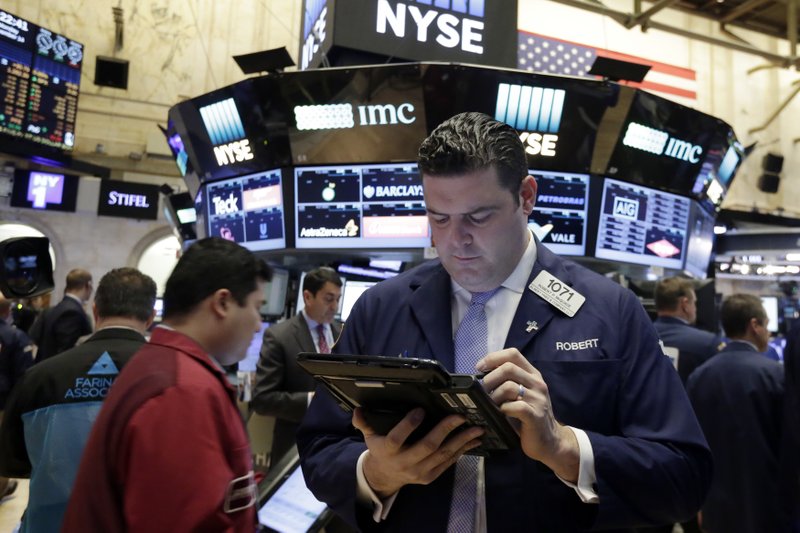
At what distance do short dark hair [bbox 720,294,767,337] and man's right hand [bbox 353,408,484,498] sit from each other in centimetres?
355

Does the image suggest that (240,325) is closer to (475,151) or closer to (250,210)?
(475,151)

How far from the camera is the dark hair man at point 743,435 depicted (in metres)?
3.72

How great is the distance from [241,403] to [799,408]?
13.0 feet

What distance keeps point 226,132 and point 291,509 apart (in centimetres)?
401

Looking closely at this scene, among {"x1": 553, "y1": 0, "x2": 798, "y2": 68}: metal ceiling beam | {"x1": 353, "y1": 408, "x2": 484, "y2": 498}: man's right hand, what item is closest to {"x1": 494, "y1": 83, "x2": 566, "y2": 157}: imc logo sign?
{"x1": 353, "y1": 408, "x2": 484, "y2": 498}: man's right hand

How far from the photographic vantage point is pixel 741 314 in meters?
4.19

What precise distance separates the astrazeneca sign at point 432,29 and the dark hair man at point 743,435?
322 cm

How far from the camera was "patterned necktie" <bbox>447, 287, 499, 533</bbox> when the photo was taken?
1.35 meters

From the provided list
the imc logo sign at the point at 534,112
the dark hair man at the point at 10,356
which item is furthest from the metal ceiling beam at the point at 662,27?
the dark hair man at the point at 10,356

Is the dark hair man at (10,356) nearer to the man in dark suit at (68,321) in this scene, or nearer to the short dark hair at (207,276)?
the man in dark suit at (68,321)

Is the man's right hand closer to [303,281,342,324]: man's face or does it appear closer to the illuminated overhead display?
A: [303,281,342,324]: man's face

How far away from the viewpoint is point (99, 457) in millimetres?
1608

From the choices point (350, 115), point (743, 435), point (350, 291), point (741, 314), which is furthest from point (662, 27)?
point (743, 435)

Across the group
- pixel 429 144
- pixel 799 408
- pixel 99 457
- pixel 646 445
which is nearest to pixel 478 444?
pixel 646 445
